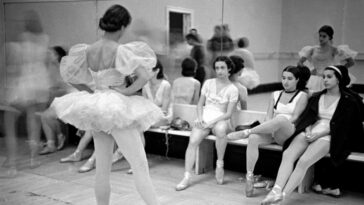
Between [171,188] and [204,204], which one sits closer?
[204,204]

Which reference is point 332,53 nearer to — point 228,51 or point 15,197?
point 228,51

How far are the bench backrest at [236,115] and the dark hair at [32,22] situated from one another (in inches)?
76.5

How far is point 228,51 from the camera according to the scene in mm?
5590

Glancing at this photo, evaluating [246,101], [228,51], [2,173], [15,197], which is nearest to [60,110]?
[15,197]

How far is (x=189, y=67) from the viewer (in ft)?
17.9

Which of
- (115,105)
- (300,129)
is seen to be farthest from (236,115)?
(115,105)

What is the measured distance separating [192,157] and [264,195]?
0.79m

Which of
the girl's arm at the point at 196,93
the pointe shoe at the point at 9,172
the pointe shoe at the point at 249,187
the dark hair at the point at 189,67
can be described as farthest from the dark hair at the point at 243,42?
the pointe shoe at the point at 9,172

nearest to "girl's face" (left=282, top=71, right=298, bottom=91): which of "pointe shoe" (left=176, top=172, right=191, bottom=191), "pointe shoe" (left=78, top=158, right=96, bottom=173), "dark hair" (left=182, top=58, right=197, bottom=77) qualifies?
"pointe shoe" (left=176, top=172, right=191, bottom=191)

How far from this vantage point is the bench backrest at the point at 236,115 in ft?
15.2

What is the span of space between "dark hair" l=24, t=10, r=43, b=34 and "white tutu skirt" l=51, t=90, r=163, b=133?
100 inches

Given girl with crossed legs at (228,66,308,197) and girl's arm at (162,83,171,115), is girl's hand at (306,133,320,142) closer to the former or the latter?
girl with crossed legs at (228,66,308,197)

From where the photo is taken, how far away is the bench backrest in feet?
15.2

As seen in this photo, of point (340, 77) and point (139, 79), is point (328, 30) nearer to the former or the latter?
point (340, 77)
